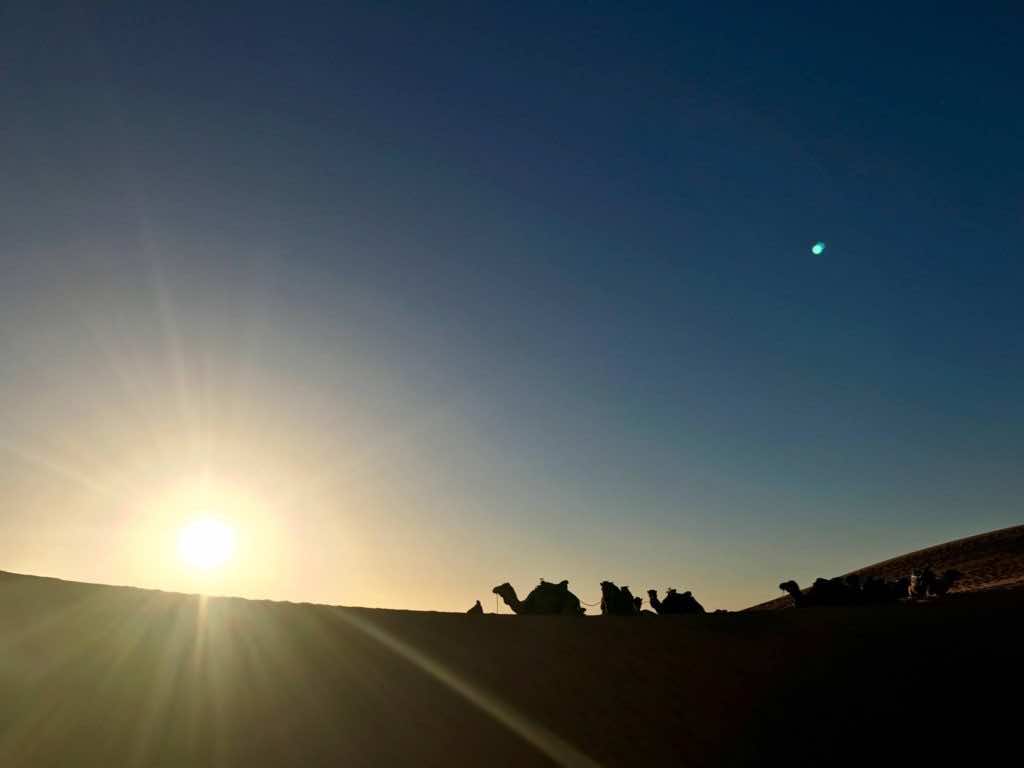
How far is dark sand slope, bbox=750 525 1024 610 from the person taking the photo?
40.5 metres

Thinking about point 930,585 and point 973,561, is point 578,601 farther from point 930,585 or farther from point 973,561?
point 973,561

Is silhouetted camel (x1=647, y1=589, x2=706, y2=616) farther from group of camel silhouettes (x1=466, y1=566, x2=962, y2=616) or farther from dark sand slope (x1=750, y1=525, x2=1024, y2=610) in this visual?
dark sand slope (x1=750, y1=525, x2=1024, y2=610)

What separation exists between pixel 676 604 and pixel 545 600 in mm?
4731

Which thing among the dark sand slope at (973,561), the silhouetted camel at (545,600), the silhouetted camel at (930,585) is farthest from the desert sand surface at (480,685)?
the dark sand slope at (973,561)

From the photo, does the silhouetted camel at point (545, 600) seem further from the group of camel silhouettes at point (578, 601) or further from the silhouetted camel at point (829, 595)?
the silhouetted camel at point (829, 595)

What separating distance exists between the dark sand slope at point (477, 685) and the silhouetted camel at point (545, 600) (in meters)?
3.78

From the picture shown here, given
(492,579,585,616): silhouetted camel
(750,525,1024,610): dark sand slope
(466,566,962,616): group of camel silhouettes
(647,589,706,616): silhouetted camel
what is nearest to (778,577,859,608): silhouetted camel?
(466,566,962,616): group of camel silhouettes

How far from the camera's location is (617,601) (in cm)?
2722

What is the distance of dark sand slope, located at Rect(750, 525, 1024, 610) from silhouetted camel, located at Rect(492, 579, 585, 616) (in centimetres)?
2068

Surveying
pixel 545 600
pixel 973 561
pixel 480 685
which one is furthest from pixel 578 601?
pixel 973 561

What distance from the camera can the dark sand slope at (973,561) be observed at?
133 ft

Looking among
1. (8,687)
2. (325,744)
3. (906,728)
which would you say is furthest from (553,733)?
(8,687)

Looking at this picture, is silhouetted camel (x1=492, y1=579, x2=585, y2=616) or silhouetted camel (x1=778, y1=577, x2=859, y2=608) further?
silhouetted camel (x1=778, y1=577, x2=859, y2=608)

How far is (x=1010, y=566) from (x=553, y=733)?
3813cm
